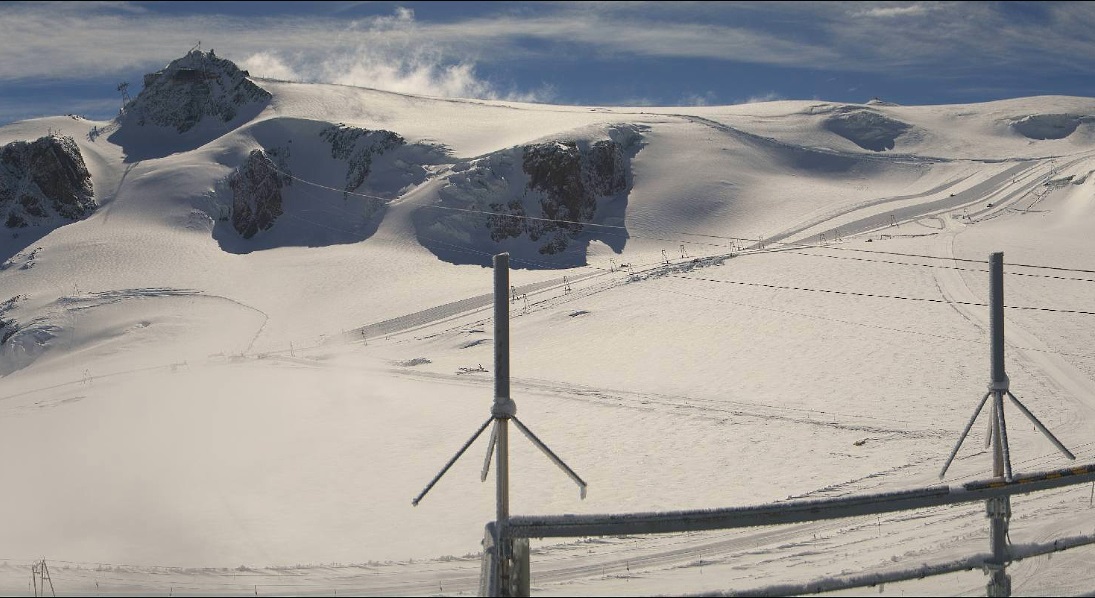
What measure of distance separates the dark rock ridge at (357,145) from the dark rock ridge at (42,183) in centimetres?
1953

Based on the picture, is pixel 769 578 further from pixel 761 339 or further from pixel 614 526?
pixel 761 339

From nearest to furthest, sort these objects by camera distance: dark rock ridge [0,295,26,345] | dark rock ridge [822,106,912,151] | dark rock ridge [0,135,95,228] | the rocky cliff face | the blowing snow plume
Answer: dark rock ridge [0,295,26,345]
the blowing snow plume
the rocky cliff face
dark rock ridge [0,135,95,228]
dark rock ridge [822,106,912,151]

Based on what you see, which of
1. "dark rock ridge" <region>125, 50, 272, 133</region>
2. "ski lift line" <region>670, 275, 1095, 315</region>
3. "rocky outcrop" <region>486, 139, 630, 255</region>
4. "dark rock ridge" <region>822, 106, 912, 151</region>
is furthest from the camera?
"dark rock ridge" <region>822, 106, 912, 151</region>

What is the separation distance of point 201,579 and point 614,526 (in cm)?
869

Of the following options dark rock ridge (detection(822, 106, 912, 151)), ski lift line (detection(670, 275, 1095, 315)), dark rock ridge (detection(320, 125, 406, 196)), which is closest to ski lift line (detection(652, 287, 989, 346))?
ski lift line (detection(670, 275, 1095, 315))

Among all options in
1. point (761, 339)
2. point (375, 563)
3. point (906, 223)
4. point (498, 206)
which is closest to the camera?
point (375, 563)

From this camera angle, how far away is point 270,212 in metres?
76.8

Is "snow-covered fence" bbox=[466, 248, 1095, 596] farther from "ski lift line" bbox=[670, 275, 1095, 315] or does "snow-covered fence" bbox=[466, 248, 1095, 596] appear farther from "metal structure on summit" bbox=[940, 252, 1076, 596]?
"ski lift line" bbox=[670, 275, 1095, 315]

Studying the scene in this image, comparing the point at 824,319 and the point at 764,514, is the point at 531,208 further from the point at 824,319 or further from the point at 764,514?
the point at 764,514

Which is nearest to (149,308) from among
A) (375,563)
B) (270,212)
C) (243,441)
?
(270,212)

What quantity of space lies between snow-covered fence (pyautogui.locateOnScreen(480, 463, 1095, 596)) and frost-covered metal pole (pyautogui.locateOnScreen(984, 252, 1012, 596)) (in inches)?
4.5

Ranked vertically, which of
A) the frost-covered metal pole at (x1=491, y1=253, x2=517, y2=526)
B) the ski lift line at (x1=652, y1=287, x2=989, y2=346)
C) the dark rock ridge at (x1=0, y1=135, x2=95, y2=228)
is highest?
the frost-covered metal pole at (x1=491, y1=253, x2=517, y2=526)

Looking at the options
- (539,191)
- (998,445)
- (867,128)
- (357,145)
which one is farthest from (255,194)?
(998,445)

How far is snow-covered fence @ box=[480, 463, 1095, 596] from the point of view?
43.9ft
